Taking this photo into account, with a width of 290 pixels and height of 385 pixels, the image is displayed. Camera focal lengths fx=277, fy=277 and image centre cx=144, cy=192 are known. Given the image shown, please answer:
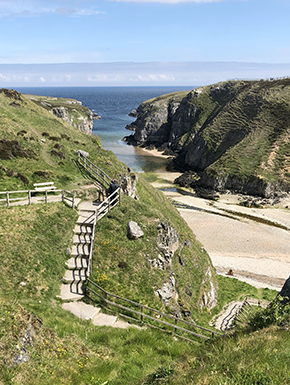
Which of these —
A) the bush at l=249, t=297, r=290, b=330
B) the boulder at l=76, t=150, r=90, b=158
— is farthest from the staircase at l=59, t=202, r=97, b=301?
the boulder at l=76, t=150, r=90, b=158

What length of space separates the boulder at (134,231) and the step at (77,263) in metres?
4.89

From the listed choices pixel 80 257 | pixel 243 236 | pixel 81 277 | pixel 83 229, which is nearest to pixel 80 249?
pixel 80 257

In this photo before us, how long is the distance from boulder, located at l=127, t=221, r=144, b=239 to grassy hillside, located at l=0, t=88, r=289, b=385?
0.50 m

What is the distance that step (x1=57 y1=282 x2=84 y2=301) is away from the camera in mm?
17188

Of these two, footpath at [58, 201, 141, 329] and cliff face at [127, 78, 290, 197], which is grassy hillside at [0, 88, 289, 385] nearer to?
footpath at [58, 201, 141, 329]

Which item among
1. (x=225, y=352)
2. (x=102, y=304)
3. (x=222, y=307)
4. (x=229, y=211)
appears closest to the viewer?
(x=225, y=352)

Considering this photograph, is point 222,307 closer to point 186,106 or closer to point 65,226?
point 65,226

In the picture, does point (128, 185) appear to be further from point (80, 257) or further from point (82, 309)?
point (82, 309)

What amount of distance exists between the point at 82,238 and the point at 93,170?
14452 mm

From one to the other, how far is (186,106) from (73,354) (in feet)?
451

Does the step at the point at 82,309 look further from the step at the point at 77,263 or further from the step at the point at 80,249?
the step at the point at 80,249

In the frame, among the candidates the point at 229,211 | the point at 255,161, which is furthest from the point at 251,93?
the point at 229,211

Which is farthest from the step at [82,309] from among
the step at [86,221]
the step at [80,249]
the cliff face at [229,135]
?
the cliff face at [229,135]

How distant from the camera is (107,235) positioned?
23734 mm
